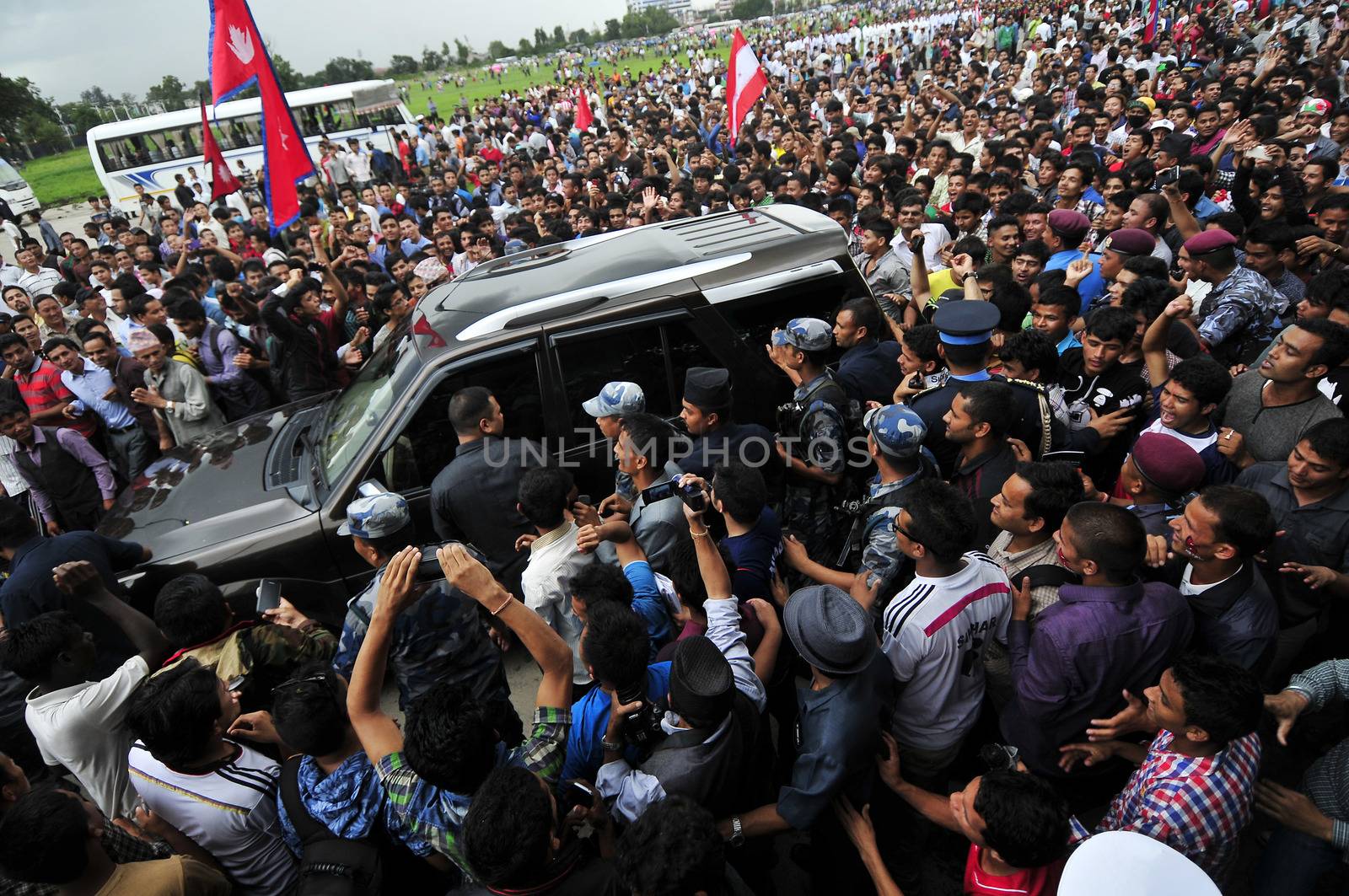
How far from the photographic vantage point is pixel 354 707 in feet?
7.49

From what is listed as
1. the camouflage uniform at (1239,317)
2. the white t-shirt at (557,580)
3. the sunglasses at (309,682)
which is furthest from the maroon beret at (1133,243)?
the sunglasses at (309,682)

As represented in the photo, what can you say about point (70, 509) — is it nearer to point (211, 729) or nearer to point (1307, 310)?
point (211, 729)

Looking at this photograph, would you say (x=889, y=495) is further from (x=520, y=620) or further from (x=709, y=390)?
(x=520, y=620)

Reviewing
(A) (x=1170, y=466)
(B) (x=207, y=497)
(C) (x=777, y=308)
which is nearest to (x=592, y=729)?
(A) (x=1170, y=466)

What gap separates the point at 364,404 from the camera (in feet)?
13.8

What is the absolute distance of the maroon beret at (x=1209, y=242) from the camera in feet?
13.2

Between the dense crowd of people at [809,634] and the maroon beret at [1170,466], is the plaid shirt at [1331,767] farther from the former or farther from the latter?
the maroon beret at [1170,466]

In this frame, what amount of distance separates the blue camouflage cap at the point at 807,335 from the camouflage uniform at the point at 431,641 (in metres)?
2.09

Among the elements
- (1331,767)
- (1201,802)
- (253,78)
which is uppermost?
(253,78)

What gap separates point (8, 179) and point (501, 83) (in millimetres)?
43125

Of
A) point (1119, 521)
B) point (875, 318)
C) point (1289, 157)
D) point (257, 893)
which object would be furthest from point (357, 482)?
point (1289, 157)

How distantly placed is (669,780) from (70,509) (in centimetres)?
532

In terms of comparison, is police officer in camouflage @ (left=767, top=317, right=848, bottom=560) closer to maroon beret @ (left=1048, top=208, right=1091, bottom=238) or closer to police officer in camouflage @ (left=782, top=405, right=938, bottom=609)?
police officer in camouflage @ (left=782, top=405, right=938, bottom=609)

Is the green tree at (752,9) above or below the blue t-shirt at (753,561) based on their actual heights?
above
